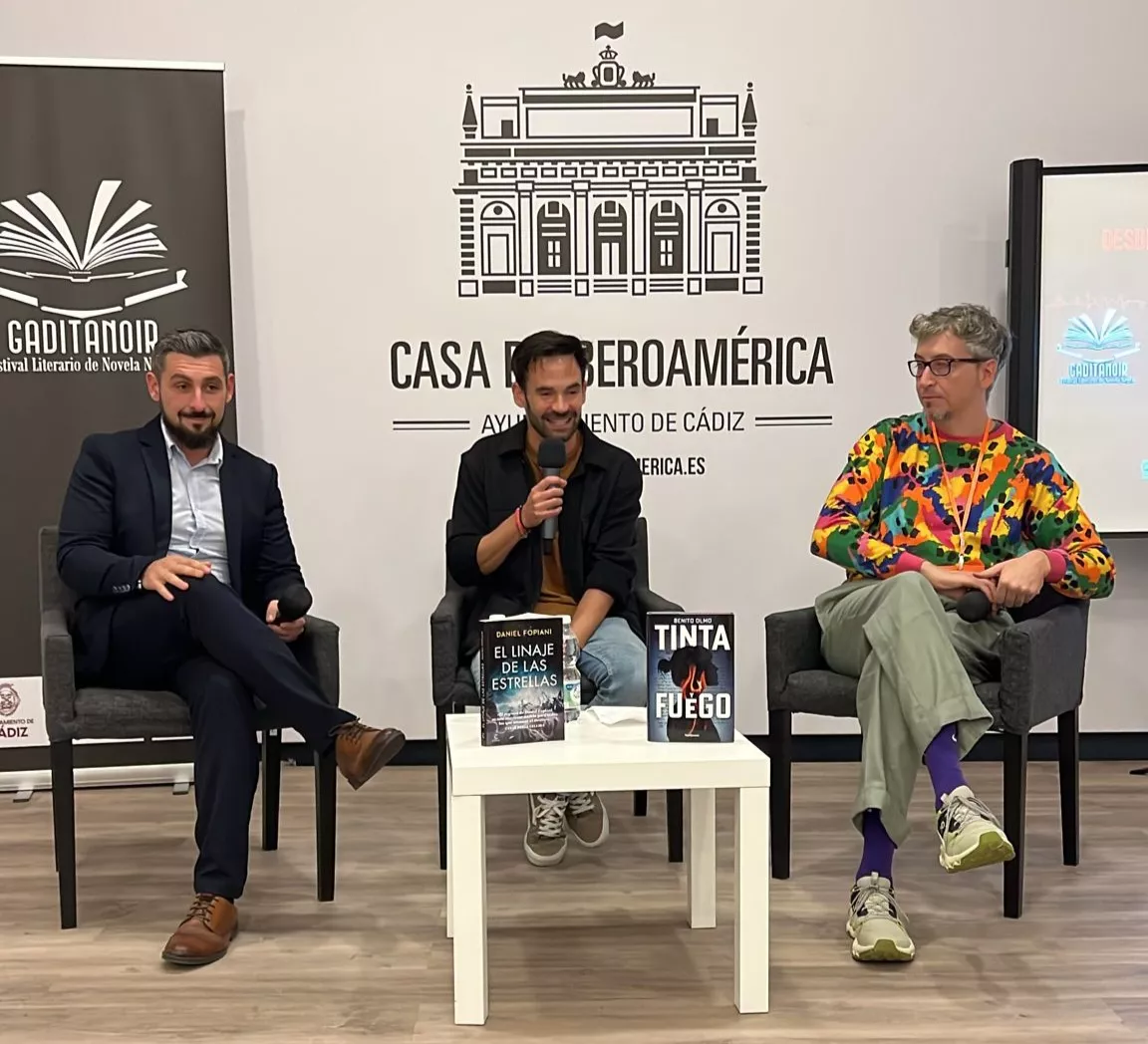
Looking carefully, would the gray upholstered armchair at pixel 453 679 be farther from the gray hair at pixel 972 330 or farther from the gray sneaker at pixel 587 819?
the gray hair at pixel 972 330

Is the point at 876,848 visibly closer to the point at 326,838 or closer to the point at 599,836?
the point at 599,836

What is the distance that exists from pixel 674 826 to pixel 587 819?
0.77ft

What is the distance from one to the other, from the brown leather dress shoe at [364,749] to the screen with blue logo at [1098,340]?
7.64 feet

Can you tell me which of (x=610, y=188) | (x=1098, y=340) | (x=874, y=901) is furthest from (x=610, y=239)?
(x=874, y=901)

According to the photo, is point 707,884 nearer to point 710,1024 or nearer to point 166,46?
point 710,1024

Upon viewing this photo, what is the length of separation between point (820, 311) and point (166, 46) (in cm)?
225

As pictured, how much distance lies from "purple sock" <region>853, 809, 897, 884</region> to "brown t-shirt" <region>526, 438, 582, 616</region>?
3.14ft

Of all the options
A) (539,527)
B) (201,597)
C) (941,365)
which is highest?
(941,365)

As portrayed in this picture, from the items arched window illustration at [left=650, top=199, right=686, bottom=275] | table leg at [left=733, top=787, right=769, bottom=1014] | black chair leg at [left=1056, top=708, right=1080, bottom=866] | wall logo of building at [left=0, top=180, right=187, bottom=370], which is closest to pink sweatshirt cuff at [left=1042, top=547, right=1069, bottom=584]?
black chair leg at [left=1056, top=708, right=1080, bottom=866]

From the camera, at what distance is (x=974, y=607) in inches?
111

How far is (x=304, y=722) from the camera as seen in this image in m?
2.80

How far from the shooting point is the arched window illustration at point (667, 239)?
4.07m

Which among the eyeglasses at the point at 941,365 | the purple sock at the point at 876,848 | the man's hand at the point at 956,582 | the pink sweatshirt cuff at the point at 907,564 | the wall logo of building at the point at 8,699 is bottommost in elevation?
the purple sock at the point at 876,848

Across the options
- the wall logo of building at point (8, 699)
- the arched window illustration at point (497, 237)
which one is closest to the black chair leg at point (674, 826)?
the arched window illustration at point (497, 237)
